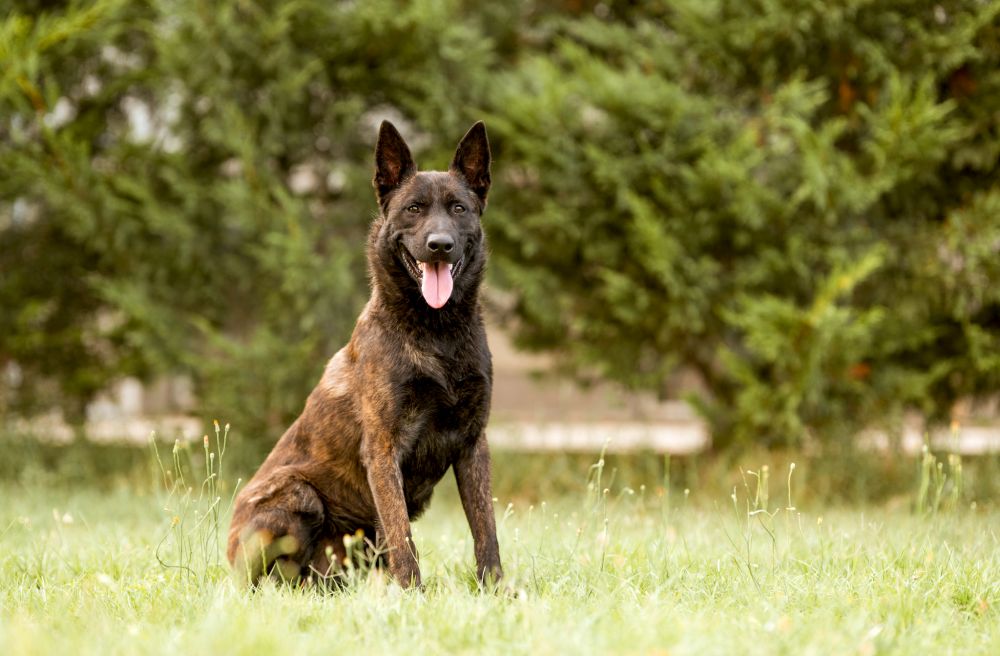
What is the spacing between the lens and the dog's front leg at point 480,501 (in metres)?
3.66

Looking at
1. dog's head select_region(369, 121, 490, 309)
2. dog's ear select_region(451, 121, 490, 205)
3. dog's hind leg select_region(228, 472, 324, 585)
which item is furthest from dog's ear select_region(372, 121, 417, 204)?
dog's hind leg select_region(228, 472, 324, 585)

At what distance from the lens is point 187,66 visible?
8125mm

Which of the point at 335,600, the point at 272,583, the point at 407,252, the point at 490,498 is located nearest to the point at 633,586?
the point at 490,498

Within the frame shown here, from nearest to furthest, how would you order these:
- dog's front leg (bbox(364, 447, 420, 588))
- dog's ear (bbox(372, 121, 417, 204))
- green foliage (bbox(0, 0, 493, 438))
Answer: dog's front leg (bbox(364, 447, 420, 588))
dog's ear (bbox(372, 121, 417, 204))
green foliage (bbox(0, 0, 493, 438))

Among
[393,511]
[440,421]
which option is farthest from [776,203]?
[393,511]

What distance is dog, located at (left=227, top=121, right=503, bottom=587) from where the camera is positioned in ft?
11.9

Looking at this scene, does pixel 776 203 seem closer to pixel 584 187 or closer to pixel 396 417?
pixel 584 187

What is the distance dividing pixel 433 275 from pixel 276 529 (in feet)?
3.90

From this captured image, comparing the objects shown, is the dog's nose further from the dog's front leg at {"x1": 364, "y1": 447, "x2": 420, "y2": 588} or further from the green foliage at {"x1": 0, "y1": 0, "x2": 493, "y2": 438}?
the green foliage at {"x1": 0, "y1": 0, "x2": 493, "y2": 438}

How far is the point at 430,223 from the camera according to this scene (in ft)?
12.5

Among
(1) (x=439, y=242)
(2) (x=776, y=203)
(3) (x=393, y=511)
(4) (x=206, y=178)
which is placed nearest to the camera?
(3) (x=393, y=511)

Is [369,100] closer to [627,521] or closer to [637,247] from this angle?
[637,247]

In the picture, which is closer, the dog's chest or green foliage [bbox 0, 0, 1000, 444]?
the dog's chest

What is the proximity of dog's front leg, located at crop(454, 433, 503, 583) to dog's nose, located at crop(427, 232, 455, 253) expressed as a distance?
77cm
